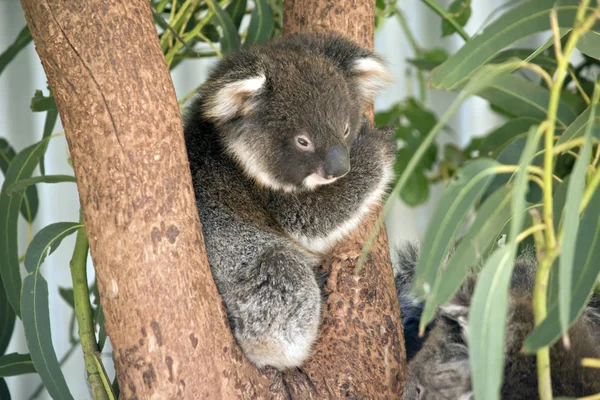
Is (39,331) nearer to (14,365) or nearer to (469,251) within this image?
(14,365)

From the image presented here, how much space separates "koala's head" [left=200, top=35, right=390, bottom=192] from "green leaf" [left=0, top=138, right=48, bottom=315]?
54 cm

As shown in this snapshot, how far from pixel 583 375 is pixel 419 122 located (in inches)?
67.9

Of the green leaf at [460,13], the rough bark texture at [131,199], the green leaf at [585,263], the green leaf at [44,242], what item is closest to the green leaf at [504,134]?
the green leaf at [460,13]

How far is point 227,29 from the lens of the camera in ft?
7.25

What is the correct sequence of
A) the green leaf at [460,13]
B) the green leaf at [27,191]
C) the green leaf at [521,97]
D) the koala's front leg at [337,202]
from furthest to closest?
the green leaf at [460,13] < the green leaf at [27,191] < the koala's front leg at [337,202] < the green leaf at [521,97]

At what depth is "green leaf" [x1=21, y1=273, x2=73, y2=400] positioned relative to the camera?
169 cm

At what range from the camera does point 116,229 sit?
1463mm

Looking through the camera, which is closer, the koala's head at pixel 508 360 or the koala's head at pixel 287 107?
the koala's head at pixel 508 360

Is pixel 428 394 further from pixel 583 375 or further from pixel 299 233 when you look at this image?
pixel 299 233

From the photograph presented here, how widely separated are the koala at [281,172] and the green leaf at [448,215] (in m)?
0.69

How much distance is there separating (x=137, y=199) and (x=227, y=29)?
2.97 feet

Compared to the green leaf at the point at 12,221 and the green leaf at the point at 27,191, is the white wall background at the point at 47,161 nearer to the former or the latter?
the green leaf at the point at 27,191

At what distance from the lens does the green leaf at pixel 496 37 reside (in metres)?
1.24

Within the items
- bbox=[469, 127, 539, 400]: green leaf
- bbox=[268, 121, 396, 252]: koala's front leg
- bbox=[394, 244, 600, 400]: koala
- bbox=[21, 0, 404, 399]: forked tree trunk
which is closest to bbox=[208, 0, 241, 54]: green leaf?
bbox=[268, 121, 396, 252]: koala's front leg
